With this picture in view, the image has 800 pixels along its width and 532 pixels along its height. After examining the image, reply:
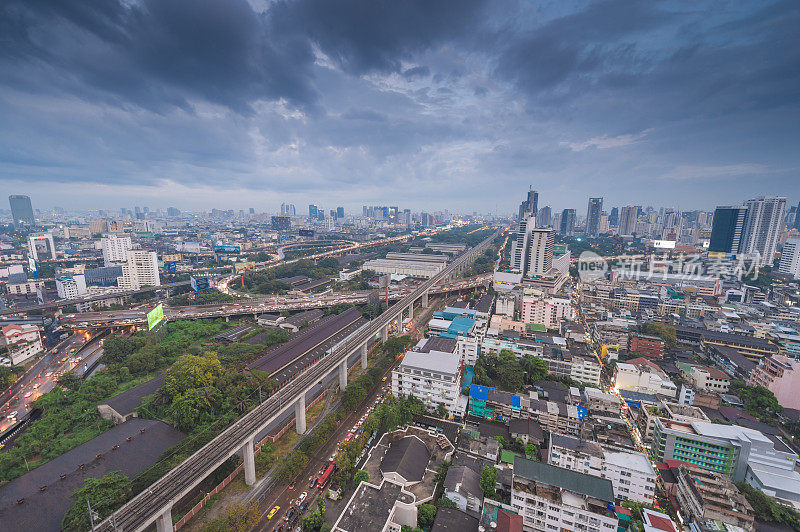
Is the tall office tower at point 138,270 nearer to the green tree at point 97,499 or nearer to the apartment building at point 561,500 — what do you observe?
the green tree at point 97,499

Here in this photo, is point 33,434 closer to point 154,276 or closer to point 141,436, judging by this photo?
point 141,436

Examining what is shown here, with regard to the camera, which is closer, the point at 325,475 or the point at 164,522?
the point at 164,522

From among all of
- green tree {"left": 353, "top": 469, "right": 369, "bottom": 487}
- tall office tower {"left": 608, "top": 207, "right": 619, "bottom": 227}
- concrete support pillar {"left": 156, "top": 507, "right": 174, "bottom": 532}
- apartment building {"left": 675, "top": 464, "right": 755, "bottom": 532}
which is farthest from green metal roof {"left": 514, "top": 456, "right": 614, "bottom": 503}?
tall office tower {"left": 608, "top": 207, "right": 619, "bottom": 227}

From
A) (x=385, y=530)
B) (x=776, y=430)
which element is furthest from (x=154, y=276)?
(x=776, y=430)

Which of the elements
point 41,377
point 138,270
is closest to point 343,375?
point 41,377

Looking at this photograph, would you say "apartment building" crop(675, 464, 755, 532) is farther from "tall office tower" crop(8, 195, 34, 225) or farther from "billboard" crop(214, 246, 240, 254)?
"tall office tower" crop(8, 195, 34, 225)

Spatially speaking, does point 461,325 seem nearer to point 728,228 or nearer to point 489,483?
point 489,483
